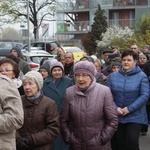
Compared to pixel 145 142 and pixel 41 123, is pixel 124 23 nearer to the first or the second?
pixel 145 142

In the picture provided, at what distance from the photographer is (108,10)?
154 feet

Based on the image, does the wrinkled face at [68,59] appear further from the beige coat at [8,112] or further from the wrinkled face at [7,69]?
the beige coat at [8,112]

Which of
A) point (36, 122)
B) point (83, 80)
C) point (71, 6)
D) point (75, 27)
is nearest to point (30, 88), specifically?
point (36, 122)

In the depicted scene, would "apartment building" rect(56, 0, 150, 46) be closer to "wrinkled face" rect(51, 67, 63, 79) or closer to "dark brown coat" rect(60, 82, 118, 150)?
"wrinkled face" rect(51, 67, 63, 79)

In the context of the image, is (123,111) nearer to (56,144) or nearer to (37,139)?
(56,144)

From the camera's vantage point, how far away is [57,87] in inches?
223

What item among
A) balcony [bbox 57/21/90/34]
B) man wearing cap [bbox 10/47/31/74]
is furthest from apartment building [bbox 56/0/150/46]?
man wearing cap [bbox 10/47/31/74]

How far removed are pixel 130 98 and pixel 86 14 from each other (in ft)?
151

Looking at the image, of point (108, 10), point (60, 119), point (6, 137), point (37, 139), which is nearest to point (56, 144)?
point (60, 119)

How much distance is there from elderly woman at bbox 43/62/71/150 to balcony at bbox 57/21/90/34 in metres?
41.9

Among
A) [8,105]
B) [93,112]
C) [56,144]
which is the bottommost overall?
[56,144]

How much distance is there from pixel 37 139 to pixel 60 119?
0.51 m

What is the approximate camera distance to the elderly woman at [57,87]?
17.9 feet

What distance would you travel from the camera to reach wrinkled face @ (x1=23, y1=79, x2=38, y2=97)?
426 cm
